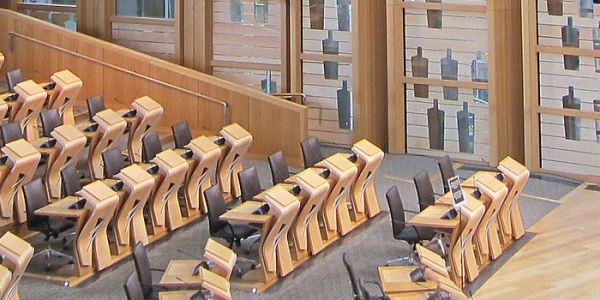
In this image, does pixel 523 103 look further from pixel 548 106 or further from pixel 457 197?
pixel 457 197

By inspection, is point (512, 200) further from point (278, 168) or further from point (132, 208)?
point (132, 208)

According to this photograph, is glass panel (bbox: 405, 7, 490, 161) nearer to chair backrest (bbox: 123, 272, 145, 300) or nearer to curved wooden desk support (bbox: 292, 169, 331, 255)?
curved wooden desk support (bbox: 292, 169, 331, 255)

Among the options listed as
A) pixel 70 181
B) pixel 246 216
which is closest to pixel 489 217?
pixel 246 216

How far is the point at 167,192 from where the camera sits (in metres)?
12.0

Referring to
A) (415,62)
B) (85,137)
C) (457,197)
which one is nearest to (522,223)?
(457,197)

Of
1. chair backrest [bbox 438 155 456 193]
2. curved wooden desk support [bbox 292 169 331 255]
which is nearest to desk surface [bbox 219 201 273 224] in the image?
curved wooden desk support [bbox 292 169 331 255]

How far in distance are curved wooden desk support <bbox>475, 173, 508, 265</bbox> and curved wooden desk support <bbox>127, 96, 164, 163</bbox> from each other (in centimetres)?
415

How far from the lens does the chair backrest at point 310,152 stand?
42.8 ft

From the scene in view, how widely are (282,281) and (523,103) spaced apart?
501 centimetres

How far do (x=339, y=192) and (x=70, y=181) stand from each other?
8.66ft

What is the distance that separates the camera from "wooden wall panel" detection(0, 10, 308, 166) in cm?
1484

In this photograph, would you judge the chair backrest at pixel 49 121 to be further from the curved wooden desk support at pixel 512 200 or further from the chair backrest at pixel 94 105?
the curved wooden desk support at pixel 512 200

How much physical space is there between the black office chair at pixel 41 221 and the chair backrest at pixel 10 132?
1.56m

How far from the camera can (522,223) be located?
1245 cm
